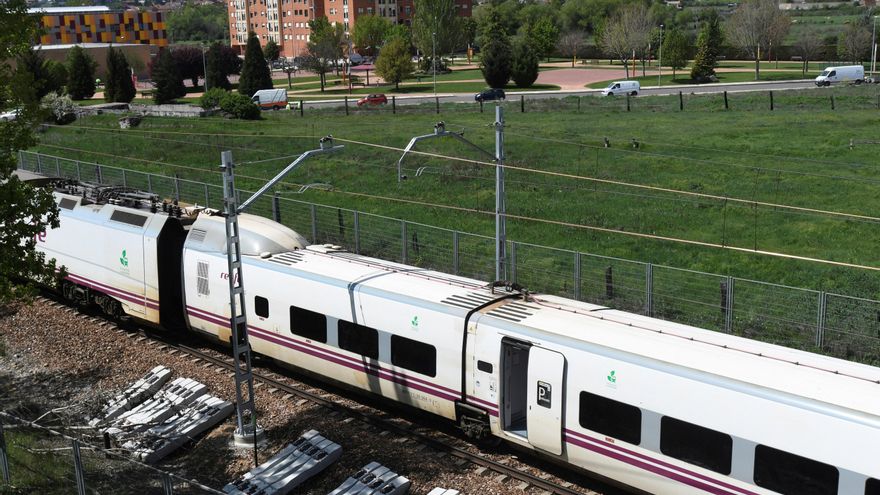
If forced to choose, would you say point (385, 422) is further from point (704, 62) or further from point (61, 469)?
point (704, 62)

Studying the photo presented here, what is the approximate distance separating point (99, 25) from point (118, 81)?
249 ft

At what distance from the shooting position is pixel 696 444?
1268cm

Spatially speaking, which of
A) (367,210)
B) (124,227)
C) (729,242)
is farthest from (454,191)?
(124,227)

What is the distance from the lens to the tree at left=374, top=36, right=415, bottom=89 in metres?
92.0

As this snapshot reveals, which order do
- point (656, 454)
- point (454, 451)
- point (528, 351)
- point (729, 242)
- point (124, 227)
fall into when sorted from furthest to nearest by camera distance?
point (729, 242)
point (124, 227)
point (454, 451)
point (528, 351)
point (656, 454)

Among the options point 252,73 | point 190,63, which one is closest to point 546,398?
point 252,73

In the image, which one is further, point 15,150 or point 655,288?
point 655,288

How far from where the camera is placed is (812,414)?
455 inches

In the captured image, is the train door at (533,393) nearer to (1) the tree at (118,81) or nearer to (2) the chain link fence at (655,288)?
(2) the chain link fence at (655,288)

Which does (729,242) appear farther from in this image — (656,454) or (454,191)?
(656,454)

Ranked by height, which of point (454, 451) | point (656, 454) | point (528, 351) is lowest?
point (454, 451)

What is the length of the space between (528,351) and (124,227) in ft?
40.6

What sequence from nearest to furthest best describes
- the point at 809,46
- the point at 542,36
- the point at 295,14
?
the point at 809,46, the point at 542,36, the point at 295,14

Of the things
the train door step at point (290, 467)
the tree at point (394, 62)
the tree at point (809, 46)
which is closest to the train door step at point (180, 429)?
the train door step at point (290, 467)
